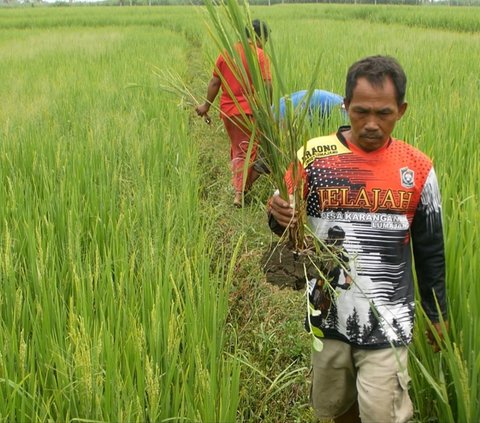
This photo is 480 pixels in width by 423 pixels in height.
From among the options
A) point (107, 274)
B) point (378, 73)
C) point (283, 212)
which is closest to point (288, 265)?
point (283, 212)

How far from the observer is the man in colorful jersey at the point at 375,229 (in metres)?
1.40

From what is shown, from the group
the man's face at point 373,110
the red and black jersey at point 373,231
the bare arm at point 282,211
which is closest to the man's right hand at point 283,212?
the bare arm at point 282,211

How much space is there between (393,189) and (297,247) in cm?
29

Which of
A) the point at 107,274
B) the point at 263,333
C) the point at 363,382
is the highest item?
the point at 107,274

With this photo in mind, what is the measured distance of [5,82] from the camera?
6.60m

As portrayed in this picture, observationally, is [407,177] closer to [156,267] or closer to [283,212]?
[283,212]

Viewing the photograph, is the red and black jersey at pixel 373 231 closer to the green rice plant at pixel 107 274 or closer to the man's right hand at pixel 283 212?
the man's right hand at pixel 283 212

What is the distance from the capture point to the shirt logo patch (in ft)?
4.71

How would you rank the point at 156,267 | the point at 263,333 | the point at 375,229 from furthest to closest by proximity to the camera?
1. the point at 263,333
2. the point at 156,267
3. the point at 375,229

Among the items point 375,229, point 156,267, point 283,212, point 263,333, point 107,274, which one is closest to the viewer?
point 283,212

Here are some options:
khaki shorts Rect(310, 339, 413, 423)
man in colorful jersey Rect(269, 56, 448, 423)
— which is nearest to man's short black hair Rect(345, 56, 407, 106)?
man in colorful jersey Rect(269, 56, 448, 423)

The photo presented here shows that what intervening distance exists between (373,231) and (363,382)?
1.22ft

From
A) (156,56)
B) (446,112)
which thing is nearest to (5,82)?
(156,56)

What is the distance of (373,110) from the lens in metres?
1.40
